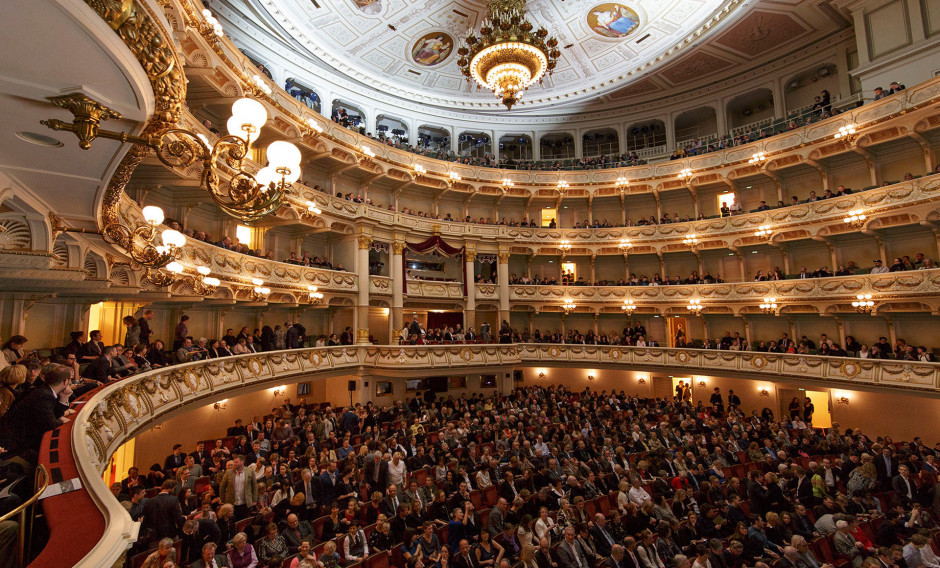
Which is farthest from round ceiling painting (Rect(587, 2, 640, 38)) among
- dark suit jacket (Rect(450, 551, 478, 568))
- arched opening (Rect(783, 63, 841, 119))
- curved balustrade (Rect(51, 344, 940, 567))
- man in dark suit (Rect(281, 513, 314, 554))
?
man in dark suit (Rect(281, 513, 314, 554))

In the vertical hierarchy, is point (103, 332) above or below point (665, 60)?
below

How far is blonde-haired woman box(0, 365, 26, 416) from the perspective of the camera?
3.54 m

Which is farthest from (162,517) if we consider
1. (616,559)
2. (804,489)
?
(804,489)

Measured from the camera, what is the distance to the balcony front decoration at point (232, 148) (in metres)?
3.01

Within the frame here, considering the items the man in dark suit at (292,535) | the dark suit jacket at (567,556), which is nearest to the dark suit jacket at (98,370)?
the man in dark suit at (292,535)

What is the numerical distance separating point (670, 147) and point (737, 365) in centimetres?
1259

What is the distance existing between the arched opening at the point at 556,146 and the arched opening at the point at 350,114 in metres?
10.8

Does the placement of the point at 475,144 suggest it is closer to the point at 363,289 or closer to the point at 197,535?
the point at 363,289

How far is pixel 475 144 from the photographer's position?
2681 cm

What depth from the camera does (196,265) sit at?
11.1 metres

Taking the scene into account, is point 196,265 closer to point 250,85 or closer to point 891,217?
point 250,85

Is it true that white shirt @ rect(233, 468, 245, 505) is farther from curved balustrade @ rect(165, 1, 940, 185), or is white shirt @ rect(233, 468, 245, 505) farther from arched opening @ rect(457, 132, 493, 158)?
arched opening @ rect(457, 132, 493, 158)

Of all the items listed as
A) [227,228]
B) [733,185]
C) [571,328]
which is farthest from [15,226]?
[733,185]

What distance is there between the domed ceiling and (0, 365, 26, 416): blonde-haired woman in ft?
57.9
